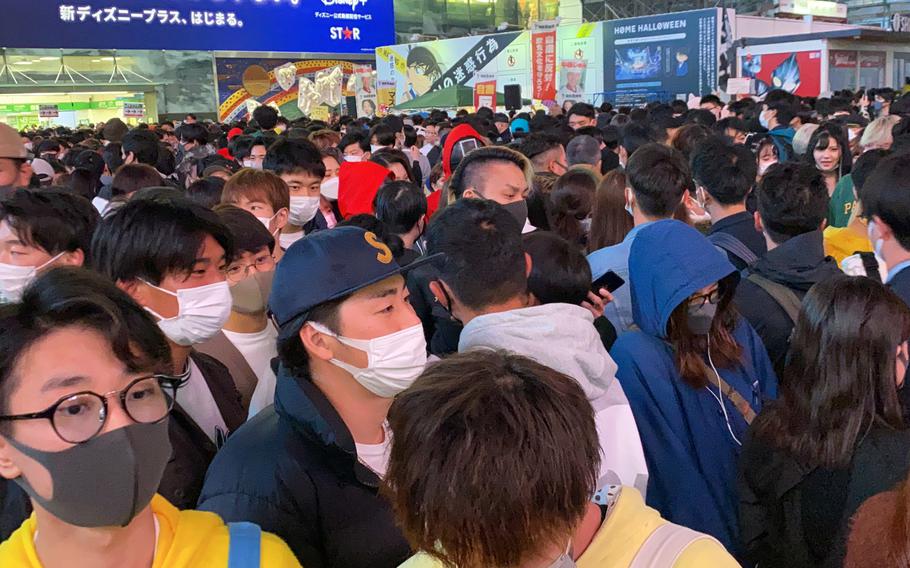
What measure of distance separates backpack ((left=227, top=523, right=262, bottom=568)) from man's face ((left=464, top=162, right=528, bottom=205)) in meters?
2.46

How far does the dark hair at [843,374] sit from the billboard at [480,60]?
14.4 metres

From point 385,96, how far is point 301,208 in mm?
15755

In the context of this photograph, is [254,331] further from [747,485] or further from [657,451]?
[747,485]

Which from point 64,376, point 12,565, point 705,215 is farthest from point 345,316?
point 705,215

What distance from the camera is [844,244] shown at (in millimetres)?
3693

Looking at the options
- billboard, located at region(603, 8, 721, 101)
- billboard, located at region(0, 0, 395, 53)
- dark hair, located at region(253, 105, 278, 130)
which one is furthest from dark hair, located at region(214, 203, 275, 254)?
billboard, located at region(0, 0, 395, 53)

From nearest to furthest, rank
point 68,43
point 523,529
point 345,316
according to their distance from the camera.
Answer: point 523,529, point 345,316, point 68,43

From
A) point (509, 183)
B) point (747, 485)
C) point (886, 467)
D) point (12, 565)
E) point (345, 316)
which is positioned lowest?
point (747, 485)

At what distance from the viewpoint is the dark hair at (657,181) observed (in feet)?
10.5

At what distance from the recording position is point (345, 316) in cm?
184

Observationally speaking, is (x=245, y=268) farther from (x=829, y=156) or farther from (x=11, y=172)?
(x=829, y=156)

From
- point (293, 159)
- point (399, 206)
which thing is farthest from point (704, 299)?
point (293, 159)

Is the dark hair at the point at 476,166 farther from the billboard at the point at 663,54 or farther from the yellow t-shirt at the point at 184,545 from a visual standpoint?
the billboard at the point at 663,54

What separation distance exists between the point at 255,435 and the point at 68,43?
1871 cm
